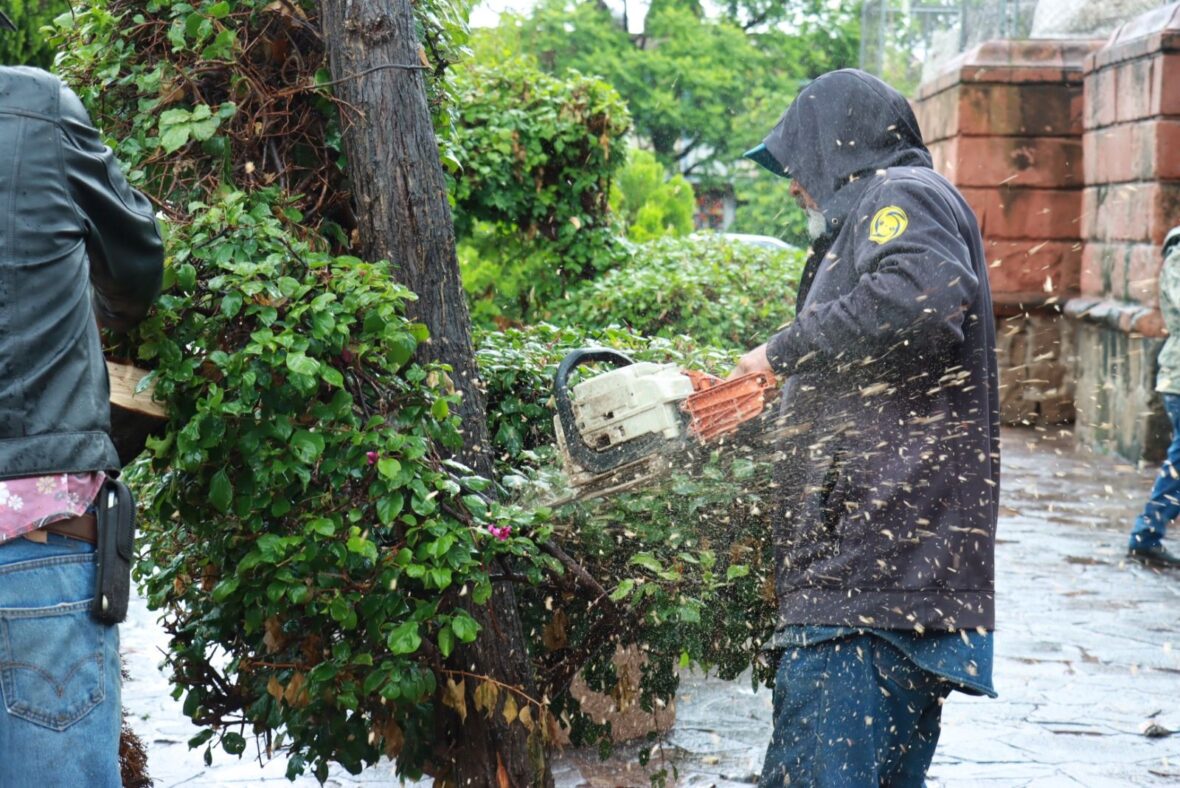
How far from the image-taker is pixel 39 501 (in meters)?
2.22

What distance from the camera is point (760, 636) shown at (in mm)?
3332

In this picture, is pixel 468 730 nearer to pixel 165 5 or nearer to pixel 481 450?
pixel 481 450

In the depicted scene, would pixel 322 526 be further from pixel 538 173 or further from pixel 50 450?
pixel 538 173

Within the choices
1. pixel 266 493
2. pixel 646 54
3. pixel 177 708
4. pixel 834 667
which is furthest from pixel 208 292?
pixel 646 54

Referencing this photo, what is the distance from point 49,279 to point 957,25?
532 inches

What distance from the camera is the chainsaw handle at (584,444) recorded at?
311cm

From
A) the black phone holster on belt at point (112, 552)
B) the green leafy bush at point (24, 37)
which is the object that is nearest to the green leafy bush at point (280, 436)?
the black phone holster on belt at point (112, 552)

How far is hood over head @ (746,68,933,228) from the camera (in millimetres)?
2945

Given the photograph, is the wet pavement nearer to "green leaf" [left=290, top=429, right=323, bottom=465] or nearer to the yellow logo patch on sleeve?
"green leaf" [left=290, top=429, right=323, bottom=465]

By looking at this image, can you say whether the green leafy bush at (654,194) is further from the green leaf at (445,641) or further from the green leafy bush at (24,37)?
the green leaf at (445,641)

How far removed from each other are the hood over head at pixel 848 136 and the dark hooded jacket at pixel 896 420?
43 millimetres

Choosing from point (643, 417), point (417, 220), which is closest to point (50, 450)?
point (417, 220)

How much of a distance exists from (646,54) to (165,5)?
34424 mm

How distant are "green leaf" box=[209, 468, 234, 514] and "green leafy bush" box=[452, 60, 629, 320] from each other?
484 centimetres
